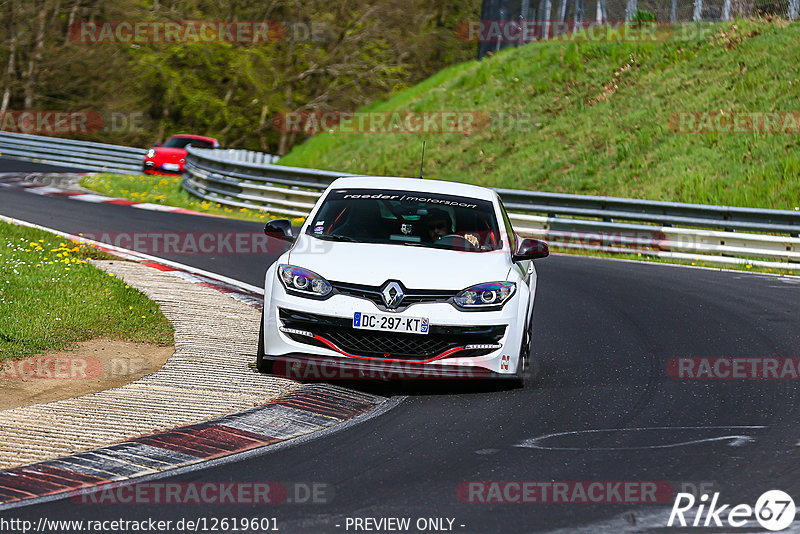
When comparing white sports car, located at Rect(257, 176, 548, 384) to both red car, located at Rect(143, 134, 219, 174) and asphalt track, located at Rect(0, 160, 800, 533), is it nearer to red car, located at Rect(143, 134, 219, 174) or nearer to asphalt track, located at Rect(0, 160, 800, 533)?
asphalt track, located at Rect(0, 160, 800, 533)

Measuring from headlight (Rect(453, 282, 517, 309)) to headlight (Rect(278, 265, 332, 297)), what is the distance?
93 centimetres

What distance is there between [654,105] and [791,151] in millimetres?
5021

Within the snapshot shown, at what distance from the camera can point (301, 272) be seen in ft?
26.0

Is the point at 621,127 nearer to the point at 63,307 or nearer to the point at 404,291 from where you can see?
the point at 63,307

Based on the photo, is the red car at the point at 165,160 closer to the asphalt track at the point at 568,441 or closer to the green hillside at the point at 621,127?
the green hillside at the point at 621,127

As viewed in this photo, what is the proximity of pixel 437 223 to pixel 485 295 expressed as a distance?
4.22 feet

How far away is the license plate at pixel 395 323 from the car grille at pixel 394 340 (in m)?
0.04

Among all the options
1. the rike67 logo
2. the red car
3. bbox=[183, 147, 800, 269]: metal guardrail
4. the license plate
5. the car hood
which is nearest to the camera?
the rike67 logo

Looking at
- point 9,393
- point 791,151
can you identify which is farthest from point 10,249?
point 791,151

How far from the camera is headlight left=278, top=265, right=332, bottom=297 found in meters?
7.79

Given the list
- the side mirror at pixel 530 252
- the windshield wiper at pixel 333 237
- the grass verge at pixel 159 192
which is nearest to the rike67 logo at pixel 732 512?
the side mirror at pixel 530 252

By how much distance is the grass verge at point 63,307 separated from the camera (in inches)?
354

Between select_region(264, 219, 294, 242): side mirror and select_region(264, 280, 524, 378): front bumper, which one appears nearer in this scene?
select_region(264, 280, 524, 378): front bumper

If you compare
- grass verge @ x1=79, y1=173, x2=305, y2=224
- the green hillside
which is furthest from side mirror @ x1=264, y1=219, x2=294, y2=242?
the green hillside
